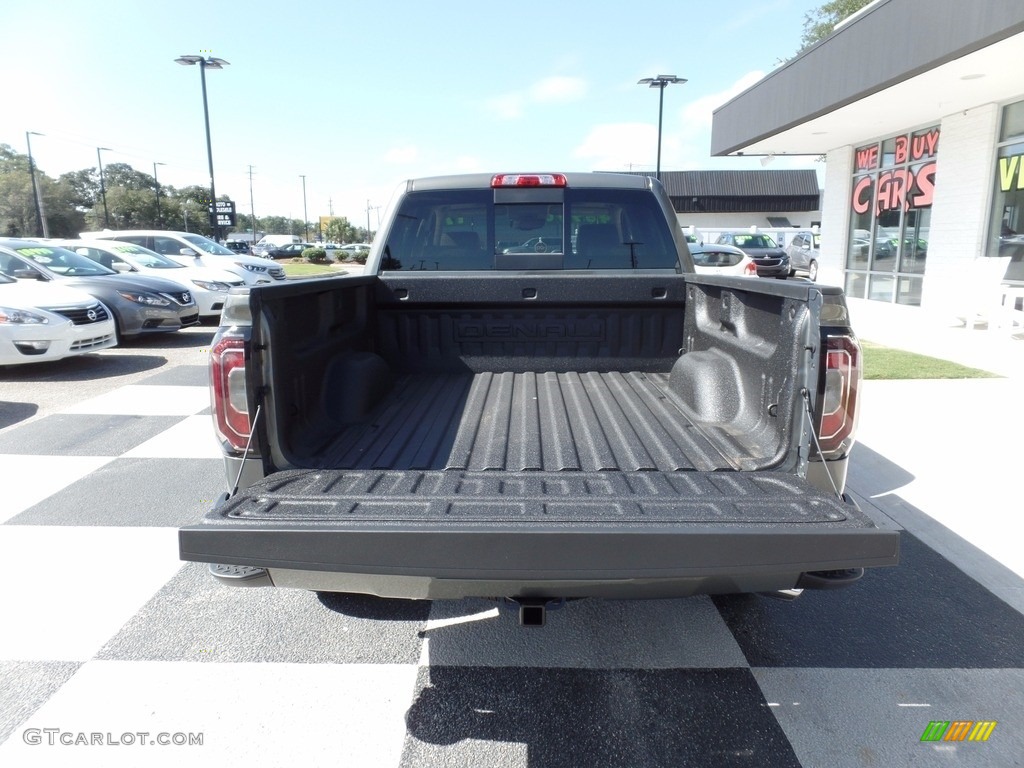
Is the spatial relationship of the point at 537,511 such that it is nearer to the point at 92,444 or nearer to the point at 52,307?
the point at 92,444

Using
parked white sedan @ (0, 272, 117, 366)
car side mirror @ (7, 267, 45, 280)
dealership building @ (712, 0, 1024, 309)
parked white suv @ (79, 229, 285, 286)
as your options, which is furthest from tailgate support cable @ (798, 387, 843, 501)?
parked white suv @ (79, 229, 285, 286)

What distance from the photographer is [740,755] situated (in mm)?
2271

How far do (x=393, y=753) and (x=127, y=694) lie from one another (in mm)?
1101

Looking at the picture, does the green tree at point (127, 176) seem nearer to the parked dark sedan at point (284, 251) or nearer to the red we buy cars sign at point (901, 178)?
the parked dark sedan at point (284, 251)

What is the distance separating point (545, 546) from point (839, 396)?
1.17 metres

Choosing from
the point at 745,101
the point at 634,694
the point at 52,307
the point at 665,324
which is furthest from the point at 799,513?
the point at 745,101

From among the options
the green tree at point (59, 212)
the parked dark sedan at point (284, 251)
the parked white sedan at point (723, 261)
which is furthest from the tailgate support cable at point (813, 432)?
the green tree at point (59, 212)

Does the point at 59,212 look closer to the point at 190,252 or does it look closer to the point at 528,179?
the point at 190,252

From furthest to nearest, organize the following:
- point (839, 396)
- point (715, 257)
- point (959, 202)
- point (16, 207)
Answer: point (16, 207)
point (715, 257)
point (959, 202)
point (839, 396)

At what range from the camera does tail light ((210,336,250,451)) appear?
229 cm

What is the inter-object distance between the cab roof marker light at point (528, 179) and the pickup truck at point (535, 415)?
1 centimetres

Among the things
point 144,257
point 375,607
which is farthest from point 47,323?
point 375,607

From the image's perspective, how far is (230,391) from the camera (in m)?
2.32

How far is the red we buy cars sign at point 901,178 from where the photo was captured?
41.7 ft
